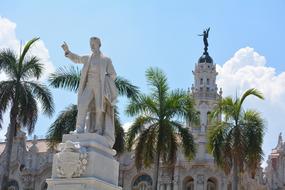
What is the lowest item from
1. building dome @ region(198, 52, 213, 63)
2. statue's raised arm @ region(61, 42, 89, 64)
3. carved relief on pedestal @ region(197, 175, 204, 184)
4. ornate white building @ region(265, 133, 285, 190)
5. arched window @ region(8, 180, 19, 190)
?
statue's raised arm @ region(61, 42, 89, 64)

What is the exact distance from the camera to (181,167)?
48062 millimetres

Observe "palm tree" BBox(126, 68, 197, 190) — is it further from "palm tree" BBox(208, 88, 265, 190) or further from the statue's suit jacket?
the statue's suit jacket

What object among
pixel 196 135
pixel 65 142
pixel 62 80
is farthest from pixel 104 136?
pixel 196 135

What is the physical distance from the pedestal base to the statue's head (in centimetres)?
310

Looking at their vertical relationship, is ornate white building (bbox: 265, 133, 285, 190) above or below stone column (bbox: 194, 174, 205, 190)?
above

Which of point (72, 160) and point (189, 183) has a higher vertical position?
point (189, 183)

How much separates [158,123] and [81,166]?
14.7 m

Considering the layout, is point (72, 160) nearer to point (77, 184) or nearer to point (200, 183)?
point (77, 184)

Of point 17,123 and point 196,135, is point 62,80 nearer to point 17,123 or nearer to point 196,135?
point 17,123

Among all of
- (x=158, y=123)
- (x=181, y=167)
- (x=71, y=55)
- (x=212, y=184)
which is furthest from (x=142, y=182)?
(x=71, y=55)

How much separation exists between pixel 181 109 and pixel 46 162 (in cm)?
2884

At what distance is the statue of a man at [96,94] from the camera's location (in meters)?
12.3

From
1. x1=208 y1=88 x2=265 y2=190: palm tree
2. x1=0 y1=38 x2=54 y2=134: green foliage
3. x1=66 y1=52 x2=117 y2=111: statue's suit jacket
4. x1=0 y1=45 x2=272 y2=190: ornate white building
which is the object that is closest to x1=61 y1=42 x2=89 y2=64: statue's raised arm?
x1=66 y1=52 x2=117 y2=111: statue's suit jacket

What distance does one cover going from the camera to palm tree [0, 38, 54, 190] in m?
24.3
